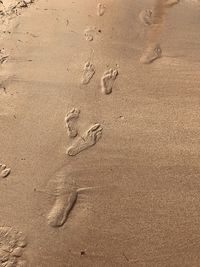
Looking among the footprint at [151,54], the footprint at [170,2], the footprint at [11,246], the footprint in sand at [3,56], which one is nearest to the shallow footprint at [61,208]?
the footprint at [11,246]

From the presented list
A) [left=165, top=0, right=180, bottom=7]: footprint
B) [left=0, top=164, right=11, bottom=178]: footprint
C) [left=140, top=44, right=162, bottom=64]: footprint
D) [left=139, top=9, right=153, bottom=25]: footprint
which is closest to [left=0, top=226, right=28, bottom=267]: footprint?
[left=0, top=164, right=11, bottom=178]: footprint

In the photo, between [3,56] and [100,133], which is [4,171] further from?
[3,56]

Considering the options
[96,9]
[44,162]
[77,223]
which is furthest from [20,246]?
[96,9]

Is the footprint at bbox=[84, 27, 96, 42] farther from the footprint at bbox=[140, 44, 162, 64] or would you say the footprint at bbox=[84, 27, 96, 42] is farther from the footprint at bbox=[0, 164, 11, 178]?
the footprint at bbox=[0, 164, 11, 178]

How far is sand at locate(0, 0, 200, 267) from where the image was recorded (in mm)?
2416

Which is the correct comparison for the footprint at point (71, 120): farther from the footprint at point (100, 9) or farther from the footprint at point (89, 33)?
the footprint at point (100, 9)

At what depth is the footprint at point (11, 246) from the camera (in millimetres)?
→ 2377

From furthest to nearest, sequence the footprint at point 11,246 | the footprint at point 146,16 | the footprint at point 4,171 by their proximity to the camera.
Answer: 1. the footprint at point 146,16
2. the footprint at point 4,171
3. the footprint at point 11,246

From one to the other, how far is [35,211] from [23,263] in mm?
Result: 301

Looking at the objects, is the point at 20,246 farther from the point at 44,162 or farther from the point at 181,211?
the point at 181,211

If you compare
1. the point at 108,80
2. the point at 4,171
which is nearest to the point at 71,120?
the point at 108,80

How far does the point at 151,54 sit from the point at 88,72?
477 millimetres

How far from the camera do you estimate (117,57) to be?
Result: 3.38 metres

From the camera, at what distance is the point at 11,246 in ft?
8.00
